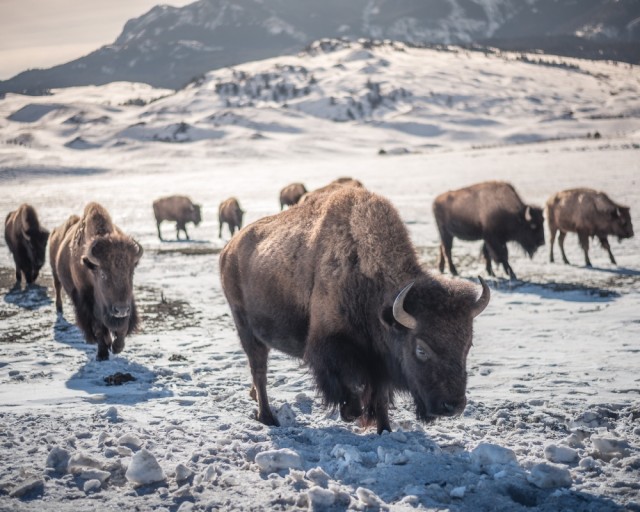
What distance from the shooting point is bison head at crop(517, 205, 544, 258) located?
12.7m

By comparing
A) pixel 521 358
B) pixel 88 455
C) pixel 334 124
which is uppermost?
pixel 334 124

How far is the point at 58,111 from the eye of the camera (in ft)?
377

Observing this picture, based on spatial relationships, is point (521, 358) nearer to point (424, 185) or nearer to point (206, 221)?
point (206, 221)

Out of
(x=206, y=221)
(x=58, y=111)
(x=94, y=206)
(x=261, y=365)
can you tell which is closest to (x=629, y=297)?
(x=261, y=365)

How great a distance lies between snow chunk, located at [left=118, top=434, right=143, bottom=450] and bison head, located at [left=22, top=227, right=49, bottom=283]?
30.1ft

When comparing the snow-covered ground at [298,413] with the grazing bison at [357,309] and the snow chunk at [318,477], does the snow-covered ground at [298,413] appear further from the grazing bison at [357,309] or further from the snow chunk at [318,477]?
the grazing bison at [357,309]

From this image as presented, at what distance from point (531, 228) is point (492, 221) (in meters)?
0.78

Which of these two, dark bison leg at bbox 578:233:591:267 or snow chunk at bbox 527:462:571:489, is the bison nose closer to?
snow chunk at bbox 527:462:571:489

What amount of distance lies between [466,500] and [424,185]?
28.2 m

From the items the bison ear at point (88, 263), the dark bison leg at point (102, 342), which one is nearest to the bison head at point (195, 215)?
the dark bison leg at point (102, 342)

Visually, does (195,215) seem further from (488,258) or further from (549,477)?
(549,477)

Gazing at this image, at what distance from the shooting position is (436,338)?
3.93 m

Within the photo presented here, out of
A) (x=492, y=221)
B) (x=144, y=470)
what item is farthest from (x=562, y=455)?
(x=492, y=221)

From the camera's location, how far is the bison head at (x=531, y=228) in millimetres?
12680
